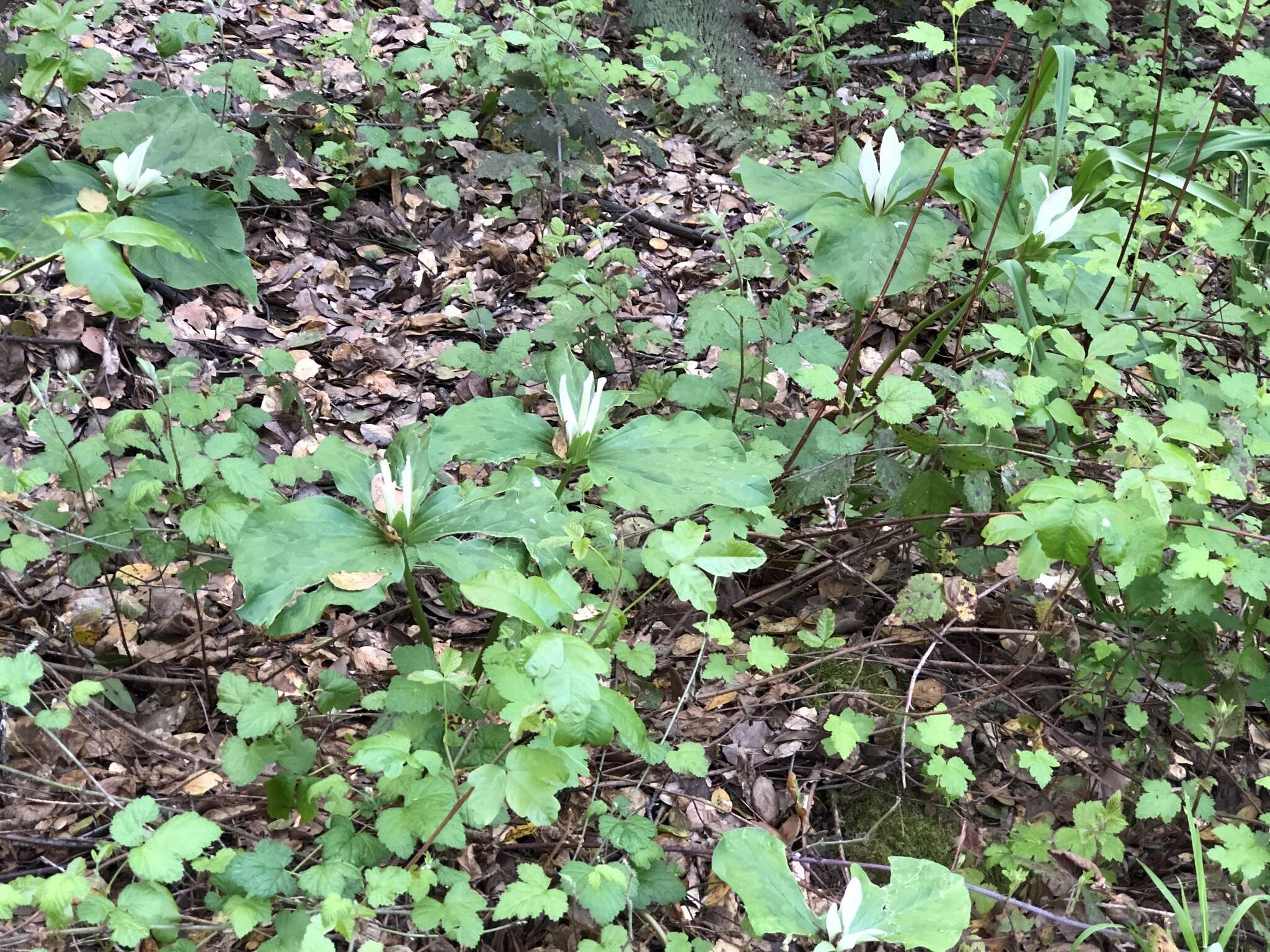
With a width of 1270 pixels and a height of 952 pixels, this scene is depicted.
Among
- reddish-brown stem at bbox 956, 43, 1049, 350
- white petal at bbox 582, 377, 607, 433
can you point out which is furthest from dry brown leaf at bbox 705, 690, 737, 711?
reddish-brown stem at bbox 956, 43, 1049, 350

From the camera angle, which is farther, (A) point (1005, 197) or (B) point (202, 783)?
(A) point (1005, 197)

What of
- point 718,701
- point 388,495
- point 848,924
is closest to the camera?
point 848,924

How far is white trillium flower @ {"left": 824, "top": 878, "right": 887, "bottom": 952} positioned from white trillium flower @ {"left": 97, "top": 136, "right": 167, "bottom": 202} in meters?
1.99

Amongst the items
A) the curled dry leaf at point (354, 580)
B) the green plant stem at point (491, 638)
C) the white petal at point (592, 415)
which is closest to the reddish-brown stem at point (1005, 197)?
the white petal at point (592, 415)

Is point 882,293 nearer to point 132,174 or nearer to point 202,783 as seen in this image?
point 132,174

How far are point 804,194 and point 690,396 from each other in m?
0.58

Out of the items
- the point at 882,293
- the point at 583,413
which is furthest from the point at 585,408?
the point at 882,293

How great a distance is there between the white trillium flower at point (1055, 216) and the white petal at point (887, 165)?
33 cm

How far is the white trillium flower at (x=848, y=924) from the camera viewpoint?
1.32 metres

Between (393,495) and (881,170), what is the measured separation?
4.41 ft

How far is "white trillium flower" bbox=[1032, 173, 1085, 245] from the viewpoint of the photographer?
6.59ft

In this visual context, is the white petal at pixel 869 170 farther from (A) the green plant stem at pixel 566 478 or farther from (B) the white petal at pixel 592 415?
(A) the green plant stem at pixel 566 478

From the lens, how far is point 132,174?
1.99 meters

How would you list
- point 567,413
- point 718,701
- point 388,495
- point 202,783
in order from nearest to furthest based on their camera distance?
point 388,495 → point 567,413 → point 202,783 → point 718,701
